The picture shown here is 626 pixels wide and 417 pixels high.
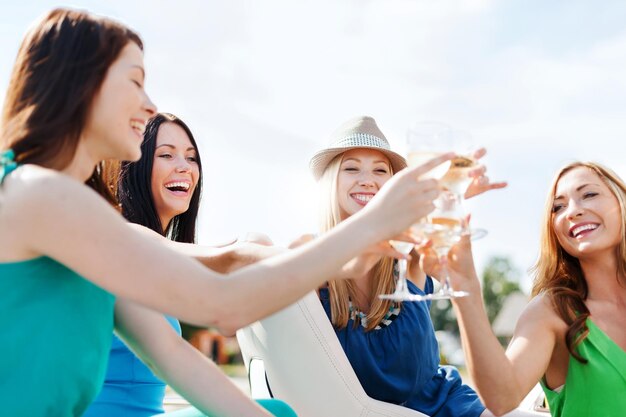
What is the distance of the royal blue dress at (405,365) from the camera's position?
156 inches

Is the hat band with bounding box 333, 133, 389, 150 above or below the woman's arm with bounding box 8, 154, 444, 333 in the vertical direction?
above

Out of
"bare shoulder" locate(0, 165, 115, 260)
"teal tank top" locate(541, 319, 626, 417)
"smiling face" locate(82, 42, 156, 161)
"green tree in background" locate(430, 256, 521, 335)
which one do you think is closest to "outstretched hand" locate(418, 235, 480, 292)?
"teal tank top" locate(541, 319, 626, 417)

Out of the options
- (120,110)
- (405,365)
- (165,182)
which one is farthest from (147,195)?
(120,110)

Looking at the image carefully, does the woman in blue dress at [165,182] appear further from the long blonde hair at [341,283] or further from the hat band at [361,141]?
the hat band at [361,141]

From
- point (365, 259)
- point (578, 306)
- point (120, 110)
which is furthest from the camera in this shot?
point (578, 306)

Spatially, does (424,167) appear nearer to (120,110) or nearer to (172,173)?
(120,110)

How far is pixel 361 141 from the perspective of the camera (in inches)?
180

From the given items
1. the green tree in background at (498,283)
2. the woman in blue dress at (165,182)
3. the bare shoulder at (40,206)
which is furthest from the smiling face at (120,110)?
the green tree in background at (498,283)

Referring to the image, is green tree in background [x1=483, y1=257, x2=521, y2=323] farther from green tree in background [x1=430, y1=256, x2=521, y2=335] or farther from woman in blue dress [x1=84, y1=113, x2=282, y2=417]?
woman in blue dress [x1=84, y1=113, x2=282, y2=417]

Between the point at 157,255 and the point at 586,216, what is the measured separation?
2.68m

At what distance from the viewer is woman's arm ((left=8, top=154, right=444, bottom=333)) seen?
2.01 meters

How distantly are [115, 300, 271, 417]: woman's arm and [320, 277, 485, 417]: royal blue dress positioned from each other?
142 centimetres

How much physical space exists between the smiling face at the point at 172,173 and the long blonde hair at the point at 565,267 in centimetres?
225

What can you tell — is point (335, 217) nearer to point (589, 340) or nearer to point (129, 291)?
point (589, 340)
